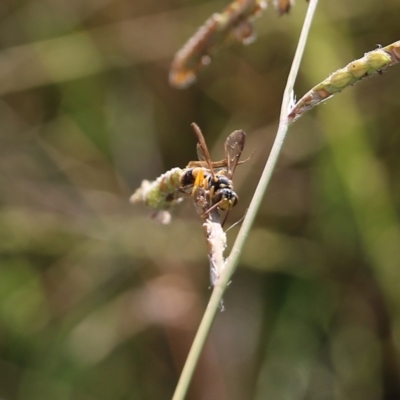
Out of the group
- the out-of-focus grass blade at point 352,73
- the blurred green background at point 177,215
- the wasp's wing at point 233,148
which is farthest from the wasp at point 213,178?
the blurred green background at point 177,215

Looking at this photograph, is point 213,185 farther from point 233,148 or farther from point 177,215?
point 177,215

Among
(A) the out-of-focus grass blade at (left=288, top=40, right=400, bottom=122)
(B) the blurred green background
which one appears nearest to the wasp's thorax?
(A) the out-of-focus grass blade at (left=288, top=40, right=400, bottom=122)

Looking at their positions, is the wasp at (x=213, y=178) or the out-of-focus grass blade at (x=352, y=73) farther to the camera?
the wasp at (x=213, y=178)

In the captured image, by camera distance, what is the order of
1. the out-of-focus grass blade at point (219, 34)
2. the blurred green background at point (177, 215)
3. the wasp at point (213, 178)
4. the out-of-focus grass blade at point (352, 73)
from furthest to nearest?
the blurred green background at point (177, 215) → the out-of-focus grass blade at point (219, 34) → the wasp at point (213, 178) → the out-of-focus grass blade at point (352, 73)

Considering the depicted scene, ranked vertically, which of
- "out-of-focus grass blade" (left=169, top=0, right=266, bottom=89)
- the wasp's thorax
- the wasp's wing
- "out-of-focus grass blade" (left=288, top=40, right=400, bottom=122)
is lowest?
the wasp's thorax

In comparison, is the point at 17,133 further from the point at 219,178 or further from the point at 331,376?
the point at 219,178

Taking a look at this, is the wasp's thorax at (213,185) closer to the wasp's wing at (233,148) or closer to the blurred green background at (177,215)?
the wasp's wing at (233,148)

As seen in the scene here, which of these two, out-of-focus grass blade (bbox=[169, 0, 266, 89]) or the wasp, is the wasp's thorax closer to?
the wasp
